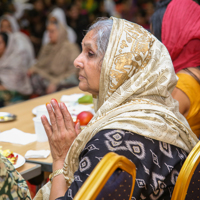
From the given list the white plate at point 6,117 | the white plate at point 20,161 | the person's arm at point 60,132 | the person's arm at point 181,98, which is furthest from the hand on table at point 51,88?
the person's arm at point 60,132

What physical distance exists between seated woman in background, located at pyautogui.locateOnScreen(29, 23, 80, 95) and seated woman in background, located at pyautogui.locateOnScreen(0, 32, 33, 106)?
15 cm

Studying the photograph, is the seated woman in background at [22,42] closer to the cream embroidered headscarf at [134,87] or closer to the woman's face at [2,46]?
the woman's face at [2,46]

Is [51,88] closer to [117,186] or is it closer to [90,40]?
[90,40]

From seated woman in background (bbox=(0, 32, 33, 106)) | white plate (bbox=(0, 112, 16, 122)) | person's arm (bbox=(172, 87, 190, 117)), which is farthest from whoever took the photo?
seated woman in background (bbox=(0, 32, 33, 106))

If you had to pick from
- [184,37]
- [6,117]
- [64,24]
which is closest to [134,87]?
[184,37]

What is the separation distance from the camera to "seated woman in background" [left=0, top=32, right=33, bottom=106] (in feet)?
12.2

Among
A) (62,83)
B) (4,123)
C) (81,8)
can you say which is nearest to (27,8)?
(81,8)

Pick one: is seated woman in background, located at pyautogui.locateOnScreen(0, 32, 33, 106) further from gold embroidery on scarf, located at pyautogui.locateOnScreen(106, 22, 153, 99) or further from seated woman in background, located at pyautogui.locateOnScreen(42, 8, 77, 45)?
gold embroidery on scarf, located at pyautogui.locateOnScreen(106, 22, 153, 99)

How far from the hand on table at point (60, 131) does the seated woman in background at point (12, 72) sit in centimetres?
269

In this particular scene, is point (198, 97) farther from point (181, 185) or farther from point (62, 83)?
point (62, 83)

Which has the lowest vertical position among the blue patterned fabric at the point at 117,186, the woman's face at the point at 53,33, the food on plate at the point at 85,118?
the woman's face at the point at 53,33

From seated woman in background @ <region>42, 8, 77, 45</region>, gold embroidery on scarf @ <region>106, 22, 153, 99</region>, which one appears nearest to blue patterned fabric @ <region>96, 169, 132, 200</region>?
gold embroidery on scarf @ <region>106, 22, 153, 99</region>

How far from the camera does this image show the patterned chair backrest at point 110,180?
53 centimetres

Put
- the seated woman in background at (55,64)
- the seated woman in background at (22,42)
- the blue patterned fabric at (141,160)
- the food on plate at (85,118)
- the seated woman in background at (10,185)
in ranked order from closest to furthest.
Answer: the seated woman in background at (10,185) → the blue patterned fabric at (141,160) → the food on plate at (85,118) → the seated woman in background at (55,64) → the seated woman in background at (22,42)
